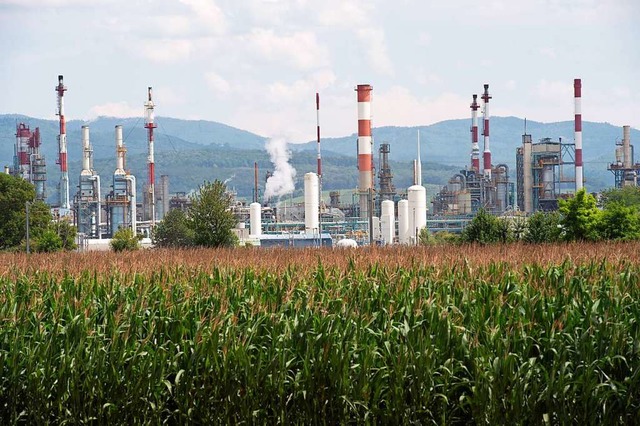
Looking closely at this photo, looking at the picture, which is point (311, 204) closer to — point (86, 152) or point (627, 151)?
point (86, 152)

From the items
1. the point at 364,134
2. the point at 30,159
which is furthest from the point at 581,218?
the point at 30,159

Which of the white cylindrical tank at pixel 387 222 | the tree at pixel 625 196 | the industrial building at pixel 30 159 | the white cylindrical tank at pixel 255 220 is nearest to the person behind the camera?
the white cylindrical tank at pixel 387 222

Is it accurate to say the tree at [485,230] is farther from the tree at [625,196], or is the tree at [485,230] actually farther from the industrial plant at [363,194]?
the tree at [625,196]

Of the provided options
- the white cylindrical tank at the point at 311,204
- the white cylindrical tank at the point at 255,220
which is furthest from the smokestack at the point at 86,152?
the white cylindrical tank at the point at 311,204

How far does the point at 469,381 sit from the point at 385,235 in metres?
64.9

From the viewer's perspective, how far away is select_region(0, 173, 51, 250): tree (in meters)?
61.8

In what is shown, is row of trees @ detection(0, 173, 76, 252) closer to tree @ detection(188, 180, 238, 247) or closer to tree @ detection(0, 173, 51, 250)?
tree @ detection(0, 173, 51, 250)

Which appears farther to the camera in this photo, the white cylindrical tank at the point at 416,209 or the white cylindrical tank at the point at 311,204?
the white cylindrical tank at the point at 311,204

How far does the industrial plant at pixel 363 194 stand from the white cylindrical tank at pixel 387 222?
7 cm

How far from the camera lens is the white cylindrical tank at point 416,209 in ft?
246

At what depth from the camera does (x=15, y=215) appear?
2436 inches

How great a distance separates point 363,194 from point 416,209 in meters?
4.72

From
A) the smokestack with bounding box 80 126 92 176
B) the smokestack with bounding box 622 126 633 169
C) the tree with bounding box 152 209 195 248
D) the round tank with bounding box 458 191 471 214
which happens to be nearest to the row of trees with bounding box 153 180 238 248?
the tree with bounding box 152 209 195 248

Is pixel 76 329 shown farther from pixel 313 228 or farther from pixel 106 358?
pixel 313 228
